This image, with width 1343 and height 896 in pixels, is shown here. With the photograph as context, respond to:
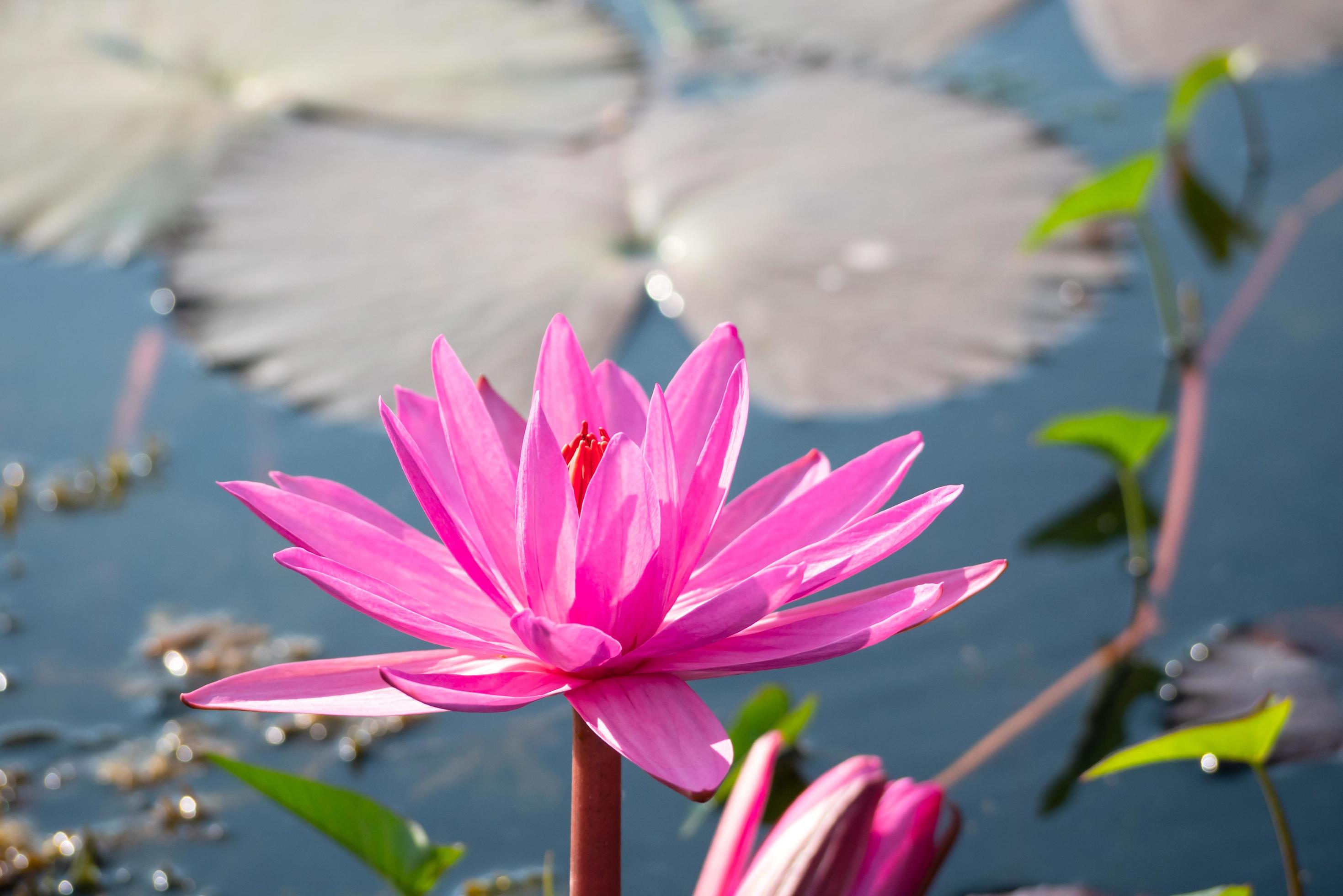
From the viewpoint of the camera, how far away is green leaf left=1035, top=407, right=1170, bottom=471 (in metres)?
1.15

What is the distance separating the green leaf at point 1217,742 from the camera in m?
0.72

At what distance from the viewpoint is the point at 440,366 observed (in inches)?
25.6

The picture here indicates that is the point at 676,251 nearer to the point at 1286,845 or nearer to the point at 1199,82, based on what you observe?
the point at 1199,82

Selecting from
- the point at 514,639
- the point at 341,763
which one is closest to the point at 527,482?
the point at 514,639

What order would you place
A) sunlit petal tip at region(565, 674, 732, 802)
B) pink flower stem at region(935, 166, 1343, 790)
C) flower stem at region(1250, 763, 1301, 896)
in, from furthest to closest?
pink flower stem at region(935, 166, 1343, 790) < flower stem at region(1250, 763, 1301, 896) < sunlit petal tip at region(565, 674, 732, 802)

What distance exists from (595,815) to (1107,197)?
3.87 feet

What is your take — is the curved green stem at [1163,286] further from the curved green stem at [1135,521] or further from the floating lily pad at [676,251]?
the curved green stem at [1135,521]

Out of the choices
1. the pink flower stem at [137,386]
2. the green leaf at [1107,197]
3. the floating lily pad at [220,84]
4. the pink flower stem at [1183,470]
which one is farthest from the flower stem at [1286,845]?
the floating lily pad at [220,84]

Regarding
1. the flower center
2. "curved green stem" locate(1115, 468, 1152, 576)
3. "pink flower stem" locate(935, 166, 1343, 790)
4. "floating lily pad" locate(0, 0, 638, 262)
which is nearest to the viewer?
the flower center

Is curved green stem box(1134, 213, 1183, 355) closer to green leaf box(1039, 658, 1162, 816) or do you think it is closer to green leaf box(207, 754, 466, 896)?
green leaf box(1039, 658, 1162, 816)

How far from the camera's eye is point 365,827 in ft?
2.43

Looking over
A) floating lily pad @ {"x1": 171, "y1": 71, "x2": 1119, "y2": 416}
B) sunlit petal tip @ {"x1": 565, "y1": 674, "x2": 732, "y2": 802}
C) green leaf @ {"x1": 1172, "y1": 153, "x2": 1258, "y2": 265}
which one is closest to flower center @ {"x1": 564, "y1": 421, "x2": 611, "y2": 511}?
sunlit petal tip @ {"x1": 565, "y1": 674, "x2": 732, "y2": 802}

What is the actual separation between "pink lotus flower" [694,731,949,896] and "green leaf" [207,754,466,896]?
0.61ft

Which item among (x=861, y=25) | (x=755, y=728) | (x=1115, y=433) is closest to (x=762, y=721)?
(x=755, y=728)
